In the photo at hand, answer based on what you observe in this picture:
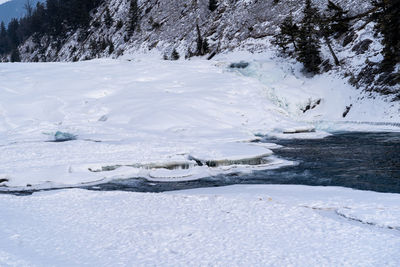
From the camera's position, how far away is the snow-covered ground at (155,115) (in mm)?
10195

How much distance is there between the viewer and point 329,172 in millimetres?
9055

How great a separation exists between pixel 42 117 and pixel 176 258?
15.4m

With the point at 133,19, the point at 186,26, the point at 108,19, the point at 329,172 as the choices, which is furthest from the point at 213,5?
the point at 329,172

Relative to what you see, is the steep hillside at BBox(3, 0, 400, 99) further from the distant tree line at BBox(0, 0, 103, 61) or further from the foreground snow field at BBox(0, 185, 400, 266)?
the foreground snow field at BBox(0, 185, 400, 266)

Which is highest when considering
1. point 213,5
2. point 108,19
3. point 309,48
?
point 108,19

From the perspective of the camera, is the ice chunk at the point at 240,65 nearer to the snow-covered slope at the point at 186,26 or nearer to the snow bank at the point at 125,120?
the snow bank at the point at 125,120

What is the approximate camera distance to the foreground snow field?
3.90m

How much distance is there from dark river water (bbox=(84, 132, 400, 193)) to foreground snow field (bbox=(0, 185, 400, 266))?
52.5 inches

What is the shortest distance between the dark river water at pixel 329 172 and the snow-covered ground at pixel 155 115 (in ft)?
2.21

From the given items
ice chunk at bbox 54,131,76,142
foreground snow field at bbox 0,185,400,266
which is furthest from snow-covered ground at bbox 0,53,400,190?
foreground snow field at bbox 0,185,400,266

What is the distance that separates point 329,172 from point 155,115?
9.56 metres

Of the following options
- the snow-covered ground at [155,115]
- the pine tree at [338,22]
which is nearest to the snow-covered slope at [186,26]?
the pine tree at [338,22]

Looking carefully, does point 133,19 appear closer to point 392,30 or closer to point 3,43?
point 392,30

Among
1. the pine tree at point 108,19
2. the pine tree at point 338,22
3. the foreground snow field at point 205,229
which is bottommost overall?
the foreground snow field at point 205,229
